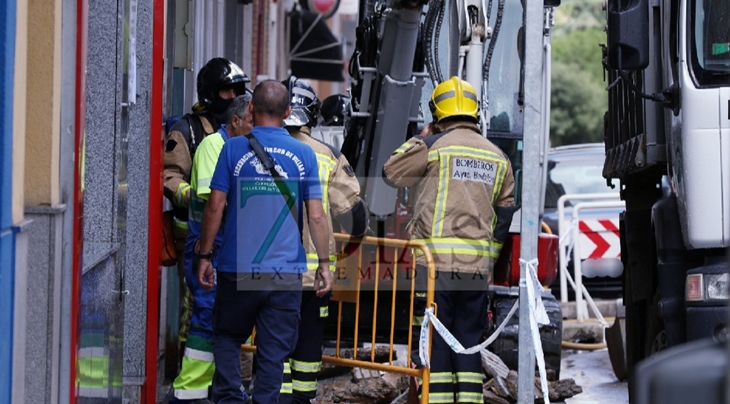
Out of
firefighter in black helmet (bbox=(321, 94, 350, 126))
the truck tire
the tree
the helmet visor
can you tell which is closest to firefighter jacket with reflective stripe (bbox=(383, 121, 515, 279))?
the helmet visor

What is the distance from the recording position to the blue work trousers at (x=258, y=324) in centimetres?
619

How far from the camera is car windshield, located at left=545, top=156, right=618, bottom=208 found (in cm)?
1470

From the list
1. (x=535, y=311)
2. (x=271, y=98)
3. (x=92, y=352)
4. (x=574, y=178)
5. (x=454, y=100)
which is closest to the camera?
(x=92, y=352)

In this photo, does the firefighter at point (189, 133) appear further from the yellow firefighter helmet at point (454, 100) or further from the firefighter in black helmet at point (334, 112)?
the firefighter in black helmet at point (334, 112)

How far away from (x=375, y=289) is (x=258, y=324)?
55.3 inches

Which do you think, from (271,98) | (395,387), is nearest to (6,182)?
(271,98)

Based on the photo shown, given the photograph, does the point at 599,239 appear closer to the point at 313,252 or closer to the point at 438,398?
the point at 438,398

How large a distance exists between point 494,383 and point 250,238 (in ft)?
8.74

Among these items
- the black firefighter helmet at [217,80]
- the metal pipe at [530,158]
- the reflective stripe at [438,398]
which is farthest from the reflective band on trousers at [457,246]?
the black firefighter helmet at [217,80]

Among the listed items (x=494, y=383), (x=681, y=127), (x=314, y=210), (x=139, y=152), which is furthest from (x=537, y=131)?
(x=494, y=383)

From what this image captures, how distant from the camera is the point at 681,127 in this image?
19.5 ft

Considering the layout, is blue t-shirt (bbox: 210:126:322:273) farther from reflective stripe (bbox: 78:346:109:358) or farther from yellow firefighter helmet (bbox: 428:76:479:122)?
yellow firefighter helmet (bbox: 428:76:479:122)

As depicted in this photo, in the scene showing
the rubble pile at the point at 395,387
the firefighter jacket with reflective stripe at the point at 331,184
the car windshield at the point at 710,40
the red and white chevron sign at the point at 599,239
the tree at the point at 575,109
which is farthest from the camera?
the tree at the point at 575,109

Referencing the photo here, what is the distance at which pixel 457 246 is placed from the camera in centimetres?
687
